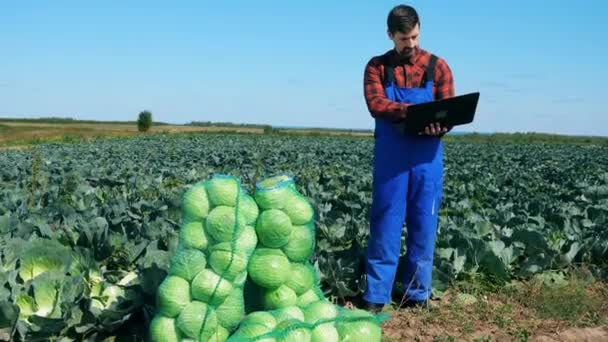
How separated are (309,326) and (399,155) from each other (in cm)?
166

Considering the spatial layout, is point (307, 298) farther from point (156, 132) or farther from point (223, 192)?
point (156, 132)

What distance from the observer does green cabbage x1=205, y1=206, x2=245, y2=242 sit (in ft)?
10.6

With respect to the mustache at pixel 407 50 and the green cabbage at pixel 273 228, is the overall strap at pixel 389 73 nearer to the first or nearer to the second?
the mustache at pixel 407 50

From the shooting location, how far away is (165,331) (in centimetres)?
321

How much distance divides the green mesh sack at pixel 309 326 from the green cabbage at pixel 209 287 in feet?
0.61

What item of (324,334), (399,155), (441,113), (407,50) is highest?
(407,50)

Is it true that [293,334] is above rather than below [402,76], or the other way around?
below

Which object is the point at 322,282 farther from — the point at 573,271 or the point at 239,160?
the point at 239,160

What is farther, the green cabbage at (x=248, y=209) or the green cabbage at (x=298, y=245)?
the green cabbage at (x=298, y=245)

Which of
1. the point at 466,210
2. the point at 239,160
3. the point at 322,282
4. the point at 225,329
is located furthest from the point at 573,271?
the point at 239,160

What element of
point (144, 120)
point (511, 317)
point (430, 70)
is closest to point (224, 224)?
point (430, 70)

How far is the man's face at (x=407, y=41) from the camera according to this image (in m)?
4.08

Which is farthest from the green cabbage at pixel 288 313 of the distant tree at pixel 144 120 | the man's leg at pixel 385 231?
the distant tree at pixel 144 120

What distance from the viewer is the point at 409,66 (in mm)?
4242
